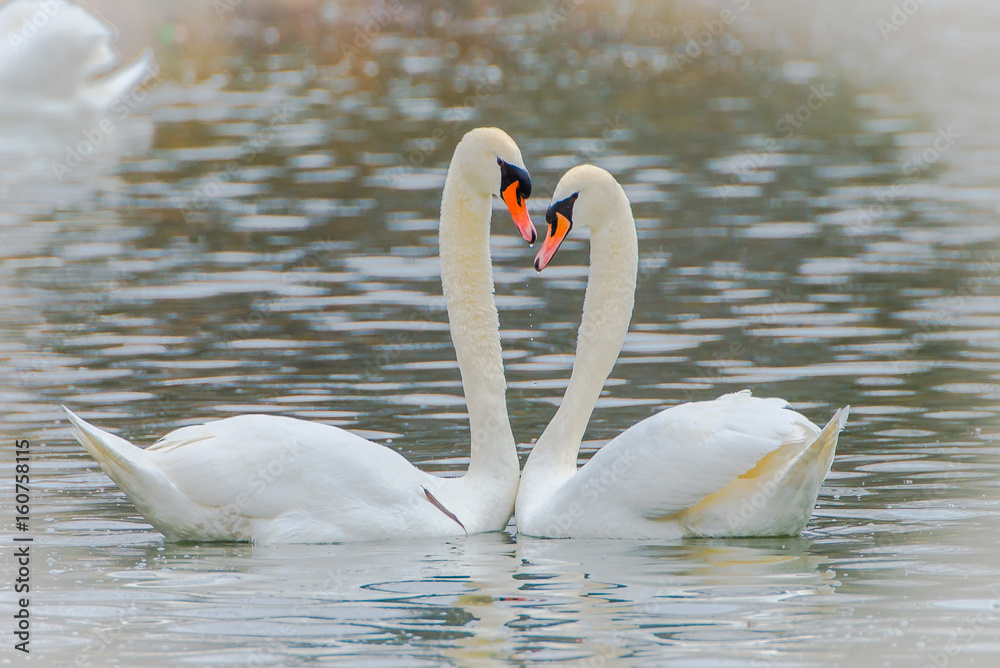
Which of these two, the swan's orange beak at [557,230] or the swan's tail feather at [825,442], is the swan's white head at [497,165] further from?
the swan's tail feather at [825,442]

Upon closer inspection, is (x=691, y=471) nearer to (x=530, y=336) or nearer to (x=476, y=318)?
(x=476, y=318)

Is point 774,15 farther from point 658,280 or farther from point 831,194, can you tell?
point 658,280

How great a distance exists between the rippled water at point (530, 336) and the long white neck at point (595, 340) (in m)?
0.53

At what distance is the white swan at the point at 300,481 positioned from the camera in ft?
25.8

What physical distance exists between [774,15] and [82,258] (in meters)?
31.7

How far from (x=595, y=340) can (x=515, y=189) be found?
0.97 metres

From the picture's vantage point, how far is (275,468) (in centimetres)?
789

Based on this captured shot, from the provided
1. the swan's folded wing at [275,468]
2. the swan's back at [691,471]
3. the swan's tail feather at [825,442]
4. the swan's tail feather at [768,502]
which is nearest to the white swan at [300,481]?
the swan's folded wing at [275,468]

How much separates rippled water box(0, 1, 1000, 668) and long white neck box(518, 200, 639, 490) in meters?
0.53

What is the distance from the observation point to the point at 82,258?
16.5 meters

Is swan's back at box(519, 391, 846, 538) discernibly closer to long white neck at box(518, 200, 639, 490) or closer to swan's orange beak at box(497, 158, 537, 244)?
long white neck at box(518, 200, 639, 490)

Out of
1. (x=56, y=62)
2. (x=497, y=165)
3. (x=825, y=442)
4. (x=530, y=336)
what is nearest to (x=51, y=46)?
(x=56, y=62)

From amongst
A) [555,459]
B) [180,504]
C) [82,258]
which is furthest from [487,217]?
[82,258]

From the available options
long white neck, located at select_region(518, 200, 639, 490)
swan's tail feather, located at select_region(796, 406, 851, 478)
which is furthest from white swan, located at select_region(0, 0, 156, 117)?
swan's tail feather, located at select_region(796, 406, 851, 478)
